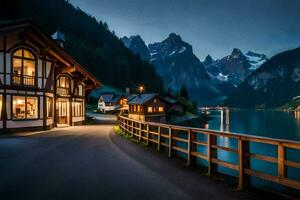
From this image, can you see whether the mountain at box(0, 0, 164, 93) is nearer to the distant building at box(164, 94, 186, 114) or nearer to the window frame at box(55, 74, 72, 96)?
the distant building at box(164, 94, 186, 114)

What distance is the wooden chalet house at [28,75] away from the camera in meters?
21.8

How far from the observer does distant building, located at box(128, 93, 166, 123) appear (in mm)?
60750

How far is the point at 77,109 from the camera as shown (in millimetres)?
33812

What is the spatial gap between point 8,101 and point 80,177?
57.6 feet

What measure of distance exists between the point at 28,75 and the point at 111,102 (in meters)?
67.2

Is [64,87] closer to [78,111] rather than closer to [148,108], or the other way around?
[78,111]

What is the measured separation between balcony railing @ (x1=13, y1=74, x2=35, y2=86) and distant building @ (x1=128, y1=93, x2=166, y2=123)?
36989 mm

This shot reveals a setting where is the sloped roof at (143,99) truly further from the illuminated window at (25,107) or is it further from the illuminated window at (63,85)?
the illuminated window at (25,107)

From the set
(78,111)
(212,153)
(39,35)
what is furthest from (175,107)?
(212,153)

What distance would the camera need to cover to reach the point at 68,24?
152m

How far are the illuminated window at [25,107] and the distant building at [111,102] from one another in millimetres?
64536

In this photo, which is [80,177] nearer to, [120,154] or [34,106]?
[120,154]

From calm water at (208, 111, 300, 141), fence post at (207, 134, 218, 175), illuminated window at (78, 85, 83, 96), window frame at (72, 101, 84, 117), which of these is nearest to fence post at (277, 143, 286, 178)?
fence post at (207, 134, 218, 175)

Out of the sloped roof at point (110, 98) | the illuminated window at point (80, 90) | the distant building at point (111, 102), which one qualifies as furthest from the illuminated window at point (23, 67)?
the sloped roof at point (110, 98)
